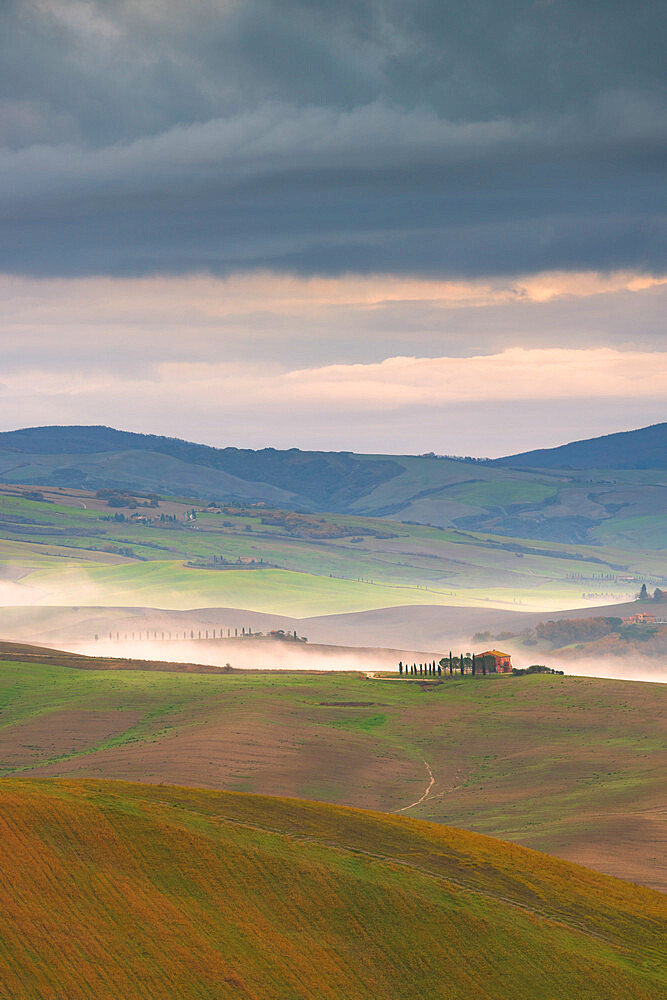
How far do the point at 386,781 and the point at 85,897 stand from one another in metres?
104

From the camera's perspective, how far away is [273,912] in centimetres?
6756

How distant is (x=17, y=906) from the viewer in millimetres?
60594

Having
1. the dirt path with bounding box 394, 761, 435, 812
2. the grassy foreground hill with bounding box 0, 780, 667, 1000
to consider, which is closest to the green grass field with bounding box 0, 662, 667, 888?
the dirt path with bounding box 394, 761, 435, 812

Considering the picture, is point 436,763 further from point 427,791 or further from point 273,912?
point 273,912

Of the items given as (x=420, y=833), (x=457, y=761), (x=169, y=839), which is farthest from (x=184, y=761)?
(x=169, y=839)

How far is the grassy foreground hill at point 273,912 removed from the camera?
59.9 m

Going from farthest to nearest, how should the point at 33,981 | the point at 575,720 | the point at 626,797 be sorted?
1. the point at 575,720
2. the point at 626,797
3. the point at 33,981

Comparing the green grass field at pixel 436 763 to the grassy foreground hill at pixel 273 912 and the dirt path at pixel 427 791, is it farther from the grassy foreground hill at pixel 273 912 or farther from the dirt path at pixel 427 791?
the grassy foreground hill at pixel 273 912

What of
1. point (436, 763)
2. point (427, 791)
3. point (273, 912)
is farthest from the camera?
point (436, 763)

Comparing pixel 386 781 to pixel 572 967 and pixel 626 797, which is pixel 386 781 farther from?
pixel 572 967

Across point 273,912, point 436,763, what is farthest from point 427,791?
point 273,912

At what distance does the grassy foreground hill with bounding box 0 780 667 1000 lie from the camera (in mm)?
59906

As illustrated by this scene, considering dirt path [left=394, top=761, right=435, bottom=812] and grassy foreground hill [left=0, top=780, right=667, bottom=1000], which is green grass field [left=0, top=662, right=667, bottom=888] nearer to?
dirt path [left=394, top=761, right=435, bottom=812]

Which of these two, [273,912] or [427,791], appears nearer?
[273,912]
